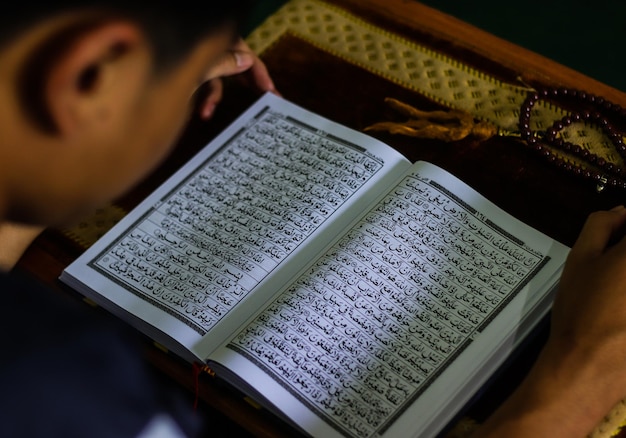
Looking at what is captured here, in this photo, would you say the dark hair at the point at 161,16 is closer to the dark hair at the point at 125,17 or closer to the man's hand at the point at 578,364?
the dark hair at the point at 125,17

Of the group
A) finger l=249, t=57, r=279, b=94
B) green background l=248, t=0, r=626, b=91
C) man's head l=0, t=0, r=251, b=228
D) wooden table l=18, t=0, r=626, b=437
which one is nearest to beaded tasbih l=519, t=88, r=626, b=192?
wooden table l=18, t=0, r=626, b=437

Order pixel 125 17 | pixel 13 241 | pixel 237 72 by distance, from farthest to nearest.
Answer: pixel 237 72 → pixel 13 241 → pixel 125 17

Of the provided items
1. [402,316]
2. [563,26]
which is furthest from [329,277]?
[563,26]

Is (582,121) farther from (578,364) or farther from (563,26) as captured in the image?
(563,26)

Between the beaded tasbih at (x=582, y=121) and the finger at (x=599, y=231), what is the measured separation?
4.7 inches

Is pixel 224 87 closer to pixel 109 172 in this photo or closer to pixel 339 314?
pixel 339 314

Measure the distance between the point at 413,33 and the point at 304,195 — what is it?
0.33 metres

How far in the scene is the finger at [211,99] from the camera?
1064 millimetres

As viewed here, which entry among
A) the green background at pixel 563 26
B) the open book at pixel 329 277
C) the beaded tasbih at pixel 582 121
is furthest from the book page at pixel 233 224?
the green background at pixel 563 26

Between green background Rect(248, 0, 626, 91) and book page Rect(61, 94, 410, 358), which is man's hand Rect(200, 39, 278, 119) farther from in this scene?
green background Rect(248, 0, 626, 91)

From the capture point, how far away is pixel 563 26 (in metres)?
1.71

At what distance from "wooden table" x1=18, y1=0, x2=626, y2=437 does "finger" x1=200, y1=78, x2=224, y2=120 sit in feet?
0.04

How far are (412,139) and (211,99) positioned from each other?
0.84 feet

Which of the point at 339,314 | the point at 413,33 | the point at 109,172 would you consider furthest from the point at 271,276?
the point at 413,33
